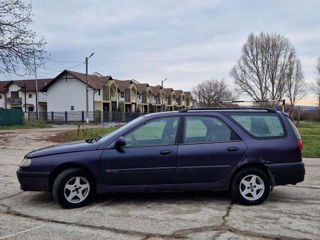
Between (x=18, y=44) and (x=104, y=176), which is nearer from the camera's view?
(x=104, y=176)

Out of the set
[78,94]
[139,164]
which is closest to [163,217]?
[139,164]

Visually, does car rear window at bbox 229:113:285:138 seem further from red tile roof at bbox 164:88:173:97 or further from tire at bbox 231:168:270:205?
red tile roof at bbox 164:88:173:97

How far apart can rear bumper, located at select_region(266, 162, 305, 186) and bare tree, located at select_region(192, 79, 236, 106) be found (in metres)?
70.8

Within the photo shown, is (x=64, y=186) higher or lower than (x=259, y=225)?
higher

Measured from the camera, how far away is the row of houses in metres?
45.2

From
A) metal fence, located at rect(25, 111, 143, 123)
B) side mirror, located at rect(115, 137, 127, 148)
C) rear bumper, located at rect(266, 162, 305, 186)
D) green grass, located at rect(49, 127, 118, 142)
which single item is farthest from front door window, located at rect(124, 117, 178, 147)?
metal fence, located at rect(25, 111, 143, 123)

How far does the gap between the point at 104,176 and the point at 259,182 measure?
2474mm

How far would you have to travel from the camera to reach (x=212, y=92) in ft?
256

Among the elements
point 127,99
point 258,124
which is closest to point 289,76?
point 127,99

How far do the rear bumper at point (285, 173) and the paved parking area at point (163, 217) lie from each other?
378mm

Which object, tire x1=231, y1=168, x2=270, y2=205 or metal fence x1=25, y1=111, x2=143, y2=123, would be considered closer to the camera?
tire x1=231, y1=168, x2=270, y2=205

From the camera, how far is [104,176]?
455cm

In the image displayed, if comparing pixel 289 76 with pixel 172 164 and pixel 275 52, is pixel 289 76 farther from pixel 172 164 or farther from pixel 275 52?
pixel 172 164

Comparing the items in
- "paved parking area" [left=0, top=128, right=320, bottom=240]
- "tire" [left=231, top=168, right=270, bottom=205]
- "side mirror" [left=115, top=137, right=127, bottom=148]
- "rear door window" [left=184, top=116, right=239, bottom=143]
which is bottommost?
"paved parking area" [left=0, top=128, right=320, bottom=240]
